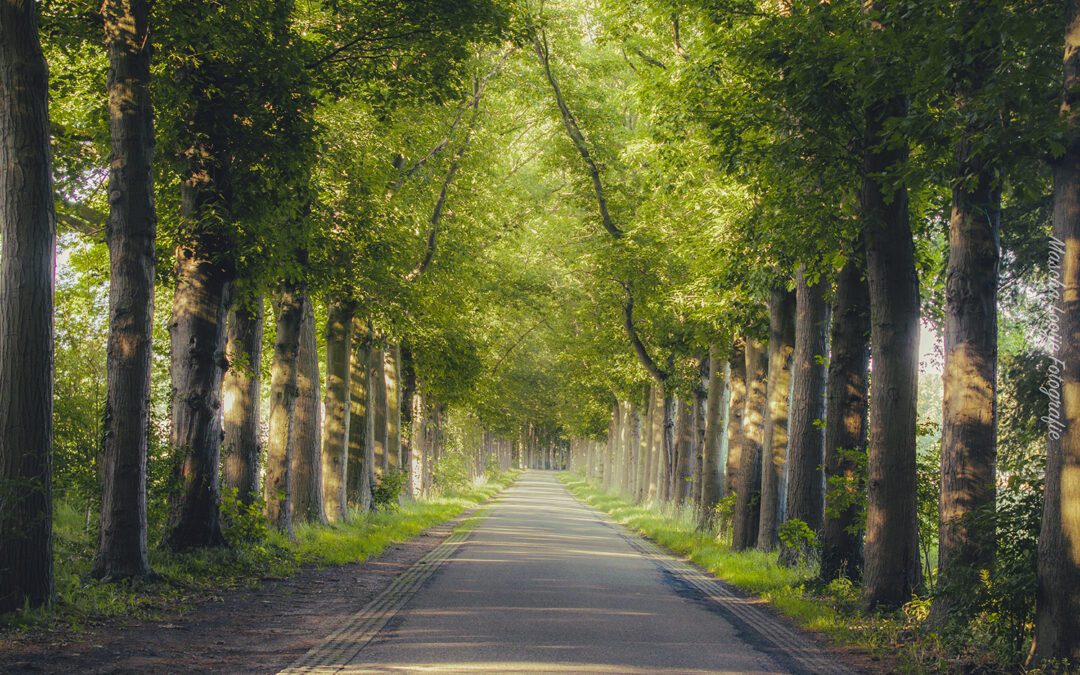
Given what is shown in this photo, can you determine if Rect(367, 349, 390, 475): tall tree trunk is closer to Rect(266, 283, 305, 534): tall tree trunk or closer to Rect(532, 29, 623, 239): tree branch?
Rect(532, 29, 623, 239): tree branch

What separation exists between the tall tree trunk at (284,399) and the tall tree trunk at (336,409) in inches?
159

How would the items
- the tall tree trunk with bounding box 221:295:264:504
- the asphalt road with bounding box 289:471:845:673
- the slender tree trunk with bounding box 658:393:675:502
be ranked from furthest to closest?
the slender tree trunk with bounding box 658:393:675:502 < the tall tree trunk with bounding box 221:295:264:504 < the asphalt road with bounding box 289:471:845:673

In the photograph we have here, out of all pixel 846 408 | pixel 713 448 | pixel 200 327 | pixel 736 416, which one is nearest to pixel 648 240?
pixel 736 416

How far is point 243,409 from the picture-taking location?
57.1 feet

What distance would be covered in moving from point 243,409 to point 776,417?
953 centimetres

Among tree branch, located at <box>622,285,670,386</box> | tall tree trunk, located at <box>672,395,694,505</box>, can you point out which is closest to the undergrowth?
tree branch, located at <box>622,285,670,386</box>

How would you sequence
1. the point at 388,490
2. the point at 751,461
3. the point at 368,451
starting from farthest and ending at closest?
1. the point at 388,490
2. the point at 368,451
3. the point at 751,461

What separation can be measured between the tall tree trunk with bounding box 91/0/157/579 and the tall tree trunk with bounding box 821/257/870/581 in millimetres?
8846

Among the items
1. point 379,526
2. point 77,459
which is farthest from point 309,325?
point 77,459

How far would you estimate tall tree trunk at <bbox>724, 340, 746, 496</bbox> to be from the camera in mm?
24109

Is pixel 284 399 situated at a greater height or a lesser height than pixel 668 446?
greater

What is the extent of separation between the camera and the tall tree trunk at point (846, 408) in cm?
1367

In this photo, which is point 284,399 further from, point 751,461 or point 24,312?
point 24,312

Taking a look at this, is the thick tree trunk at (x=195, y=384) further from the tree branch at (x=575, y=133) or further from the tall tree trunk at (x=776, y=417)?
the tree branch at (x=575, y=133)
